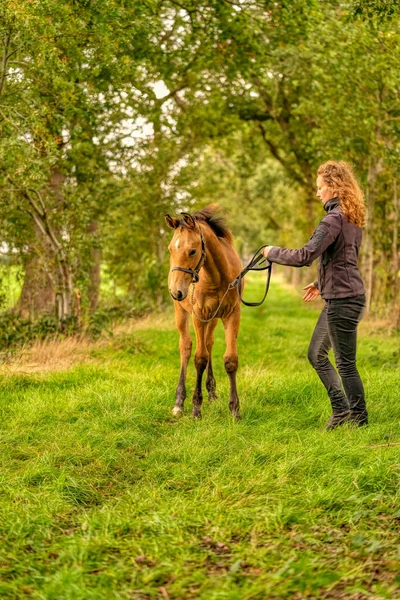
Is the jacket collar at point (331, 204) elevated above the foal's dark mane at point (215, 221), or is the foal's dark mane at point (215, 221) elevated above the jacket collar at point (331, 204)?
the jacket collar at point (331, 204)

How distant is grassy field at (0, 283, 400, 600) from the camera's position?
13.1 feet

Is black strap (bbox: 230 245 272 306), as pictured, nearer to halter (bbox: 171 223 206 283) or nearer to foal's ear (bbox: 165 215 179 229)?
halter (bbox: 171 223 206 283)

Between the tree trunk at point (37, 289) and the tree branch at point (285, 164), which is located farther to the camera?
the tree branch at point (285, 164)

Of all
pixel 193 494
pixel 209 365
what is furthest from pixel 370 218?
pixel 193 494

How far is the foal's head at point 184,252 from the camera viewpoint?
277 inches

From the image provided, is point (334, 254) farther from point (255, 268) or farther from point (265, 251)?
point (255, 268)

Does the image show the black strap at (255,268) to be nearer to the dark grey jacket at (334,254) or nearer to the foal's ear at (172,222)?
the dark grey jacket at (334,254)

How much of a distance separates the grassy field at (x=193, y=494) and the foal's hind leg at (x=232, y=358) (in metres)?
0.16

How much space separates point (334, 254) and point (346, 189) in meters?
0.64

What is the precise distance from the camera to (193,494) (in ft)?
17.6

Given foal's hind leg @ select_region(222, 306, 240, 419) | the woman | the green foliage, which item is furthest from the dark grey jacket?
the green foliage

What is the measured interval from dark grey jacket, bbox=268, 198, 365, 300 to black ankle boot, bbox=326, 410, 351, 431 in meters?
1.22

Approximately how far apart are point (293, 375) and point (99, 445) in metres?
3.93

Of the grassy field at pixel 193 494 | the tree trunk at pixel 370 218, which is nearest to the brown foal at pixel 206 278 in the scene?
the grassy field at pixel 193 494
